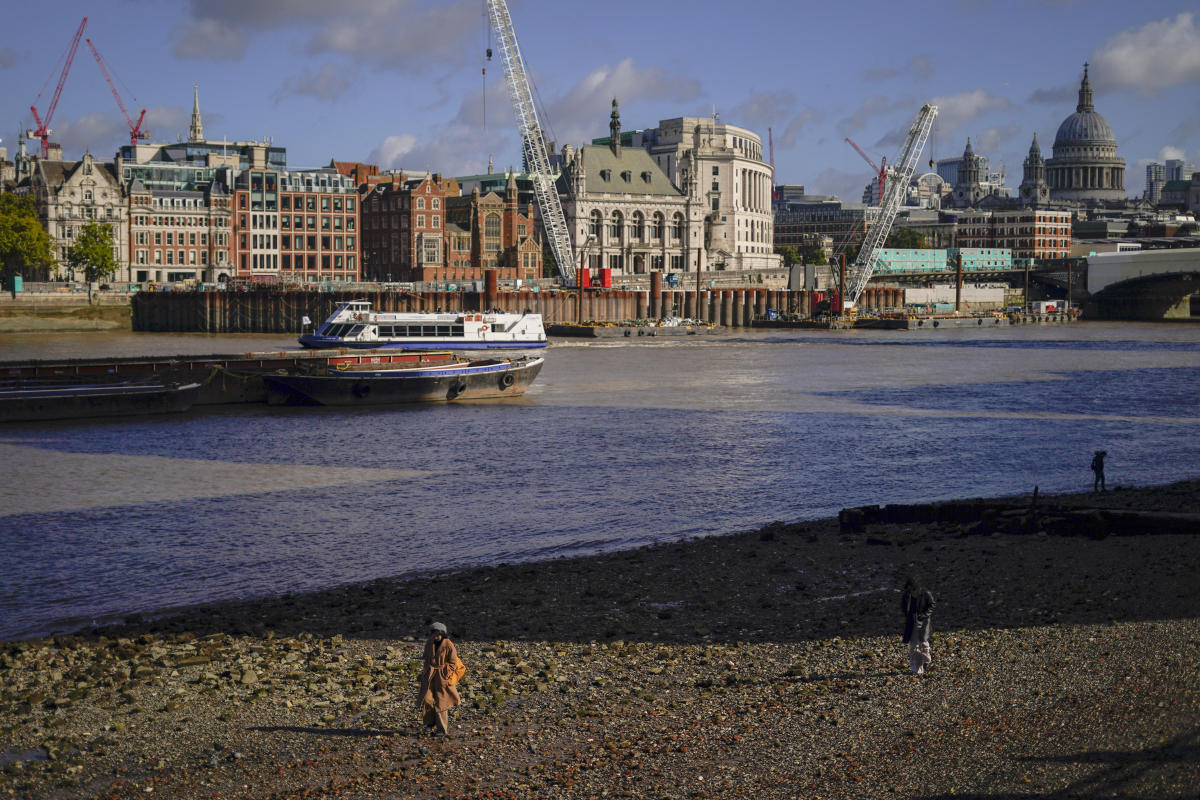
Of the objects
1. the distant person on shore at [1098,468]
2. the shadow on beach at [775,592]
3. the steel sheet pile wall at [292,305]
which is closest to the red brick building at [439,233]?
the steel sheet pile wall at [292,305]

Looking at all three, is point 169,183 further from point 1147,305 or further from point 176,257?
point 1147,305

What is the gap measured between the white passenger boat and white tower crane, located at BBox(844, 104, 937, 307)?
96.6 meters

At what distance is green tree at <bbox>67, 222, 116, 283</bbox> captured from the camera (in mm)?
140250

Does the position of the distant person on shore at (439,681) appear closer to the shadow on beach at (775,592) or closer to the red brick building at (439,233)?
the shadow on beach at (775,592)

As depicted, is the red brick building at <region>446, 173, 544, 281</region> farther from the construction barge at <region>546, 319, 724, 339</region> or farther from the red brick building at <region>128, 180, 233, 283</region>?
the construction barge at <region>546, 319, 724, 339</region>

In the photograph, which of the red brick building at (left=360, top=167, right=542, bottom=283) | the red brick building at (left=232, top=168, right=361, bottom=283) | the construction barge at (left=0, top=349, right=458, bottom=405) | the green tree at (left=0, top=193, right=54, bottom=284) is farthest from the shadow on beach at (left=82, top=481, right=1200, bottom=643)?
the red brick building at (left=232, top=168, right=361, bottom=283)

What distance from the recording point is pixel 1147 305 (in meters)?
189

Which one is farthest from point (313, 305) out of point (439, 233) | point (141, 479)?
point (141, 479)

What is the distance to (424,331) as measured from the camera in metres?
86.1

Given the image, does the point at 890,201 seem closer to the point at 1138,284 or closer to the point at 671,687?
the point at 1138,284

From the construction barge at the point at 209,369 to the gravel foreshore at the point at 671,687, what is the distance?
4143 cm

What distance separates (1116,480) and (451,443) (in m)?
24.7

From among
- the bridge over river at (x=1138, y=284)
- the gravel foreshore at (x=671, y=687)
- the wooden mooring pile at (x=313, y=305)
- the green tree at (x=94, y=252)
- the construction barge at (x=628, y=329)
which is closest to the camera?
the gravel foreshore at (x=671, y=687)

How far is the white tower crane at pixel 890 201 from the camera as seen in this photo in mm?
176375
